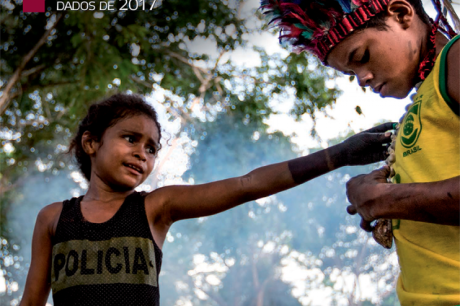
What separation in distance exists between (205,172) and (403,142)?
56.5 ft

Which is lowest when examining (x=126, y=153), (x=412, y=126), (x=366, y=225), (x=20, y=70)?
(x=366, y=225)

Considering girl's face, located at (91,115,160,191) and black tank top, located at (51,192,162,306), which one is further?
girl's face, located at (91,115,160,191)

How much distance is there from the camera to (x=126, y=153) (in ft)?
5.94

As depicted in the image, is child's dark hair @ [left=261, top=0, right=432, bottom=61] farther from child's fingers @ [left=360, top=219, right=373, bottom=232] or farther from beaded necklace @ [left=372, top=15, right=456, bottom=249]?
child's fingers @ [left=360, top=219, right=373, bottom=232]

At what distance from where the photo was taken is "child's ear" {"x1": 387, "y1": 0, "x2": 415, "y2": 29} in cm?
131

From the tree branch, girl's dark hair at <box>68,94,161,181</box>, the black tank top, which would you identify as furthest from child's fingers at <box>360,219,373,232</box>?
the tree branch

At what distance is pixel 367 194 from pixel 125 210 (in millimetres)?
1018

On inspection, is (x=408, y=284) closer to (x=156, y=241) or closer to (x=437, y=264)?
(x=437, y=264)

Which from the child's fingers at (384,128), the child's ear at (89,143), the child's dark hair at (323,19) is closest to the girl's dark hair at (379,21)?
the child's dark hair at (323,19)

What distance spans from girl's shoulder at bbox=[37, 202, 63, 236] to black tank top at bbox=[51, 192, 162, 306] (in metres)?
0.08

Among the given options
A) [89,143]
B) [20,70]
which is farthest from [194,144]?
[89,143]

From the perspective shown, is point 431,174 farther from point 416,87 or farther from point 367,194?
point 416,87

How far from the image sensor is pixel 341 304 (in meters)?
20.3

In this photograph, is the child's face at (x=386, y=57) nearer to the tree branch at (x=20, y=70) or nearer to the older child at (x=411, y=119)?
the older child at (x=411, y=119)
